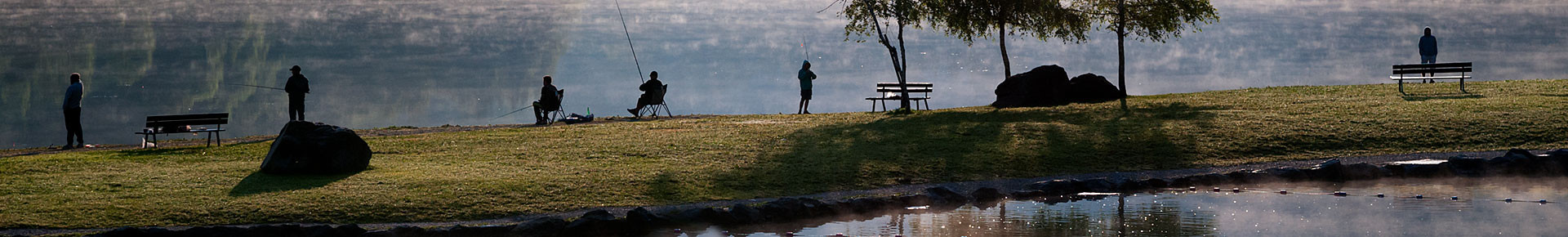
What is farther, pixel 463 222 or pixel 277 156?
pixel 277 156

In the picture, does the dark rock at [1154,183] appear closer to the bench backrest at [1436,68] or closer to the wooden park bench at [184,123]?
the wooden park bench at [184,123]

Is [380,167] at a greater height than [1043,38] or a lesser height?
lesser

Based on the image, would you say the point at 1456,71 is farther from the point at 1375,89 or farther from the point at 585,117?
the point at 585,117

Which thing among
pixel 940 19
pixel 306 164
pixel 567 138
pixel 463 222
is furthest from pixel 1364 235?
pixel 940 19

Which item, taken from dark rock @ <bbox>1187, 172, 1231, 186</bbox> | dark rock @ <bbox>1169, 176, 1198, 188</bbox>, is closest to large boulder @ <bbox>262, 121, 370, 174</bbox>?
dark rock @ <bbox>1169, 176, 1198, 188</bbox>

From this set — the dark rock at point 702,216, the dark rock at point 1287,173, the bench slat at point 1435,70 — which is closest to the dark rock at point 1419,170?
the dark rock at point 1287,173

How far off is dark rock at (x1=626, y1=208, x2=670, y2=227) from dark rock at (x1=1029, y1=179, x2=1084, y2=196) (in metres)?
4.00

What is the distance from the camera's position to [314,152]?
15656 millimetres

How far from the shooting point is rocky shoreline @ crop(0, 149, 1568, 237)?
11312 mm

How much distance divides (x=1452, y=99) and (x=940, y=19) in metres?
14.8

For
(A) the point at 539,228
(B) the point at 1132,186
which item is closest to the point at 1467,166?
(B) the point at 1132,186

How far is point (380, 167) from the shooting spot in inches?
658

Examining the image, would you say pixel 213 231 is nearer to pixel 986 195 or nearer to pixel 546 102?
pixel 986 195

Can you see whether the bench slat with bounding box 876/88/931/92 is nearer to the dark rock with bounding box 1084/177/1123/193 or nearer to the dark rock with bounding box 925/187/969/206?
the dark rock with bounding box 1084/177/1123/193
